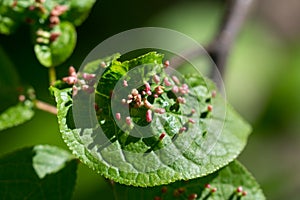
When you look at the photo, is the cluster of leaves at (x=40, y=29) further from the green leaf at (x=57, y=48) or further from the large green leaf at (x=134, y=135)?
the large green leaf at (x=134, y=135)

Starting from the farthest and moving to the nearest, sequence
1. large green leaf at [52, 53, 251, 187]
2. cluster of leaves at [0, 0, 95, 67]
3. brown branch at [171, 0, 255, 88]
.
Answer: brown branch at [171, 0, 255, 88]
cluster of leaves at [0, 0, 95, 67]
large green leaf at [52, 53, 251, 187]

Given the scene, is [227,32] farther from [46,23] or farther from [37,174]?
[37,174]

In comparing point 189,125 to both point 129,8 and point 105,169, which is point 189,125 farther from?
point 129,8

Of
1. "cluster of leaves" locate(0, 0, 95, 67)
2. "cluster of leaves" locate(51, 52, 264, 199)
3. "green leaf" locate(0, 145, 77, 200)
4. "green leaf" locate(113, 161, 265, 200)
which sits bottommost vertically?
"green leaf" locate(113, 161, 265, 200)

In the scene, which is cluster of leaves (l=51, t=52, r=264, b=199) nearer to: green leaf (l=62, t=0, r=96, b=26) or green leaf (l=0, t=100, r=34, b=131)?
green leaf (l=0, t=100, r=34, b=131)

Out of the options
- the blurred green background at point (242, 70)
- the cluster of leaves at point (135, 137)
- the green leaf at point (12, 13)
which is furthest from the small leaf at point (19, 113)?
the blurred green background at point (242, 70)

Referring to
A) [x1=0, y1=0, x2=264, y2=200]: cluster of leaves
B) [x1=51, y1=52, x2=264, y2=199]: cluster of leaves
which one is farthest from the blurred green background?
[x1=51, y1=52, x2=264, y2=199]: cluster of leaves

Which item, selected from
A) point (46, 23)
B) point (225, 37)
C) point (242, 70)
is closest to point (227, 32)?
point (225, 37)
